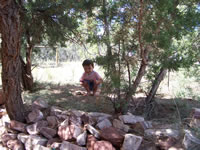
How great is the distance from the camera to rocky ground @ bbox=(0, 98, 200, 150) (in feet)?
7.27

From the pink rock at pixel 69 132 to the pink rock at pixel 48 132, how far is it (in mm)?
131

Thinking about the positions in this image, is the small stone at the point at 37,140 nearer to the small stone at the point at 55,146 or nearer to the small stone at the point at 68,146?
the small stone at the point at 55,146

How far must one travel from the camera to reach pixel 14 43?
2574 mm

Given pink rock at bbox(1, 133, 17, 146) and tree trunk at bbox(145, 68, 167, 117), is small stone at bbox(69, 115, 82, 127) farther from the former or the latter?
tree trunk at bbox(145, 68, 167, 117)

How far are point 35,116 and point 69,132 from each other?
2.72 feet

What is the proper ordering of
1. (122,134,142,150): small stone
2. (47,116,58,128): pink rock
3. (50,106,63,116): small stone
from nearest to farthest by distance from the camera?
(122,134,142,150): small stone, (47,116,58,128): pink rock, (50,106,63,116): small stone

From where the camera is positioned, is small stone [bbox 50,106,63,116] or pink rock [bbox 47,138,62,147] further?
small stone [bbox 50,106,63,116]

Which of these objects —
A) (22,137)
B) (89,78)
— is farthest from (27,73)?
(22,137)

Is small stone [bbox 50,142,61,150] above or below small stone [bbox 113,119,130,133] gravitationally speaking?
below

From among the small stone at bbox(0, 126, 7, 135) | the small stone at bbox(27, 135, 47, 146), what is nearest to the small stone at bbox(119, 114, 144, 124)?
the small stone at bbox(27, 135, 47, 146)

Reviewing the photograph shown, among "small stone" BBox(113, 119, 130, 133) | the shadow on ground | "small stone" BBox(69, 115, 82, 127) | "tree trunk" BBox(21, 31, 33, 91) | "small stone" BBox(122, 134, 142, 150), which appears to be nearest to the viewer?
"small stone" BBox(122, 134, 142, 150)

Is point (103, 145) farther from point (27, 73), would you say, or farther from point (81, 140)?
point (27, 73)

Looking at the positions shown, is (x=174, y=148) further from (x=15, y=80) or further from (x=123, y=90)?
(x=15, y=80)

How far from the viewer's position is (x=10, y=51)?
2.58m
